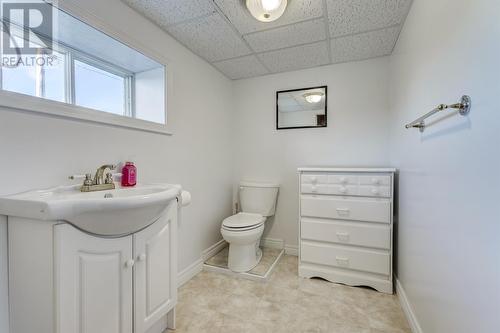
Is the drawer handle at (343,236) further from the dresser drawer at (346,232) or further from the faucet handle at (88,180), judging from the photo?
the faucet handle at (88,180)

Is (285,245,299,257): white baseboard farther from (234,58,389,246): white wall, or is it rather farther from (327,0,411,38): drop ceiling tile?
(327,0,411,38): drop ceiling tile

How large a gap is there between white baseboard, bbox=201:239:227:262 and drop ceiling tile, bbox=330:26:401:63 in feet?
7.51

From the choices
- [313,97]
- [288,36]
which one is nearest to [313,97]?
[313,97]

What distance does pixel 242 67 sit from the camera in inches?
95.4

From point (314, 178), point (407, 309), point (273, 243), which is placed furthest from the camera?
point (273, 243)

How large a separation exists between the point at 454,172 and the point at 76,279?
1.57 metres

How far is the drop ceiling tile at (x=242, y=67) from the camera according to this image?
2.26 meters

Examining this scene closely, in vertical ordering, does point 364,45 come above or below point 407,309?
above

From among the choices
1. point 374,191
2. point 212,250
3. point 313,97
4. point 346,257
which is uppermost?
point 313,97

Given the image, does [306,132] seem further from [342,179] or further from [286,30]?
[286,30]

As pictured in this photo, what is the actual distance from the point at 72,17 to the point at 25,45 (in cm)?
27

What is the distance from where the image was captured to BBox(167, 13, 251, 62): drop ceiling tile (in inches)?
65.6

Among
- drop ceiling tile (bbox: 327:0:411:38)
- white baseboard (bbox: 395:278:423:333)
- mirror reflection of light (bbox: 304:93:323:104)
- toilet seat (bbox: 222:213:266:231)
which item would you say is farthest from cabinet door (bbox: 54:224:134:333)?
mirror reflection of light (bbox: 304:93:323:104)

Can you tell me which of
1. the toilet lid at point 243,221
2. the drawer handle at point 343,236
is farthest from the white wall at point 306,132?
the drawer handle at point 343,236
